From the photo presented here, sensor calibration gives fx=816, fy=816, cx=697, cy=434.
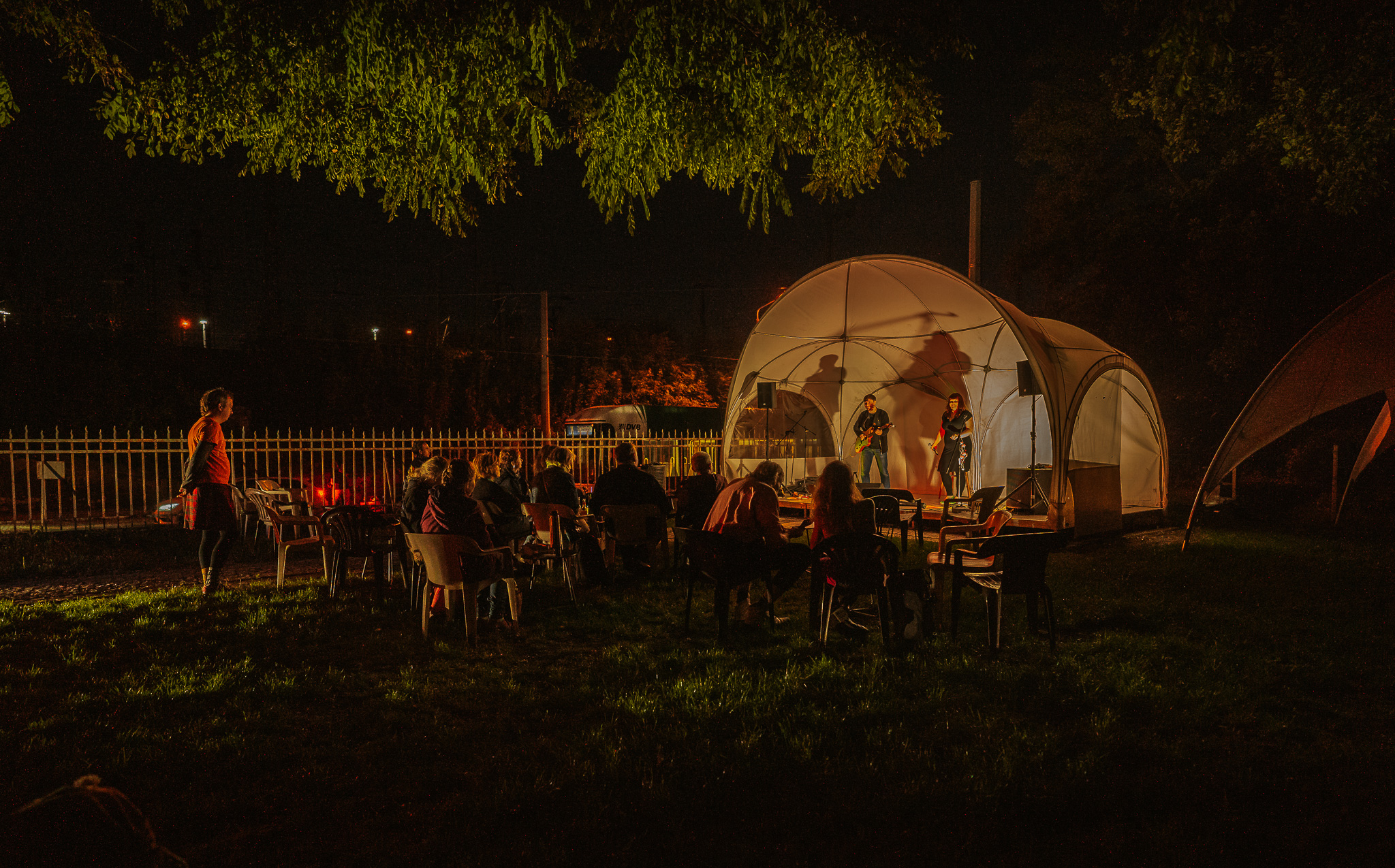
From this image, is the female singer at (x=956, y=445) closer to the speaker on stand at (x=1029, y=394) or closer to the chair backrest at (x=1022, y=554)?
the speaker on stand at (x=1029, y=394)

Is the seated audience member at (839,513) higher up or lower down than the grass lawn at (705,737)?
higher up

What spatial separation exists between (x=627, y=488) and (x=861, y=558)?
9.30 ft

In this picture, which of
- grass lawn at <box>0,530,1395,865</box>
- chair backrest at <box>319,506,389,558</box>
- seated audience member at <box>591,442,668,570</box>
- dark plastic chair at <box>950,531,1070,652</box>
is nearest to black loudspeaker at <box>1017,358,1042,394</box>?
grass lawn at <box>0,530,1395,865</box>

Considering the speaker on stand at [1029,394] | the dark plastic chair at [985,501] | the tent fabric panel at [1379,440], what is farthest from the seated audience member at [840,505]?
the speaker on stand at [1029,394]

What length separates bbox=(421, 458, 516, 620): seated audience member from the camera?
5.43 m

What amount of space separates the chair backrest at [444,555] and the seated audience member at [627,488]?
228 centimetres

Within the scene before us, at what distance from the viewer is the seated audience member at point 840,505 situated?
5.62 metres

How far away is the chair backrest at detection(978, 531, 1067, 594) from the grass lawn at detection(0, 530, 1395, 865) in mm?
438

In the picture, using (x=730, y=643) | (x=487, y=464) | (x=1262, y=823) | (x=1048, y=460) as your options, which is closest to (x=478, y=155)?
(x=487, y=464)

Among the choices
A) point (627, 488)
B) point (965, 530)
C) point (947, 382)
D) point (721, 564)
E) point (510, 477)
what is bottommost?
point (965, 530)

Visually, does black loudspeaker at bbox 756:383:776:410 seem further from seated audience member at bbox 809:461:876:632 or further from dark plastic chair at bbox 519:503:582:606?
seated audience member at bbox 809:461:876:632

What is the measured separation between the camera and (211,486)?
643 centimetres

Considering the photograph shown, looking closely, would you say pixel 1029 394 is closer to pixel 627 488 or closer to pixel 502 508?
pixel 627 488

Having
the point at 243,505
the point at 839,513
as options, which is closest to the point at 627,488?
the point at 839,513
